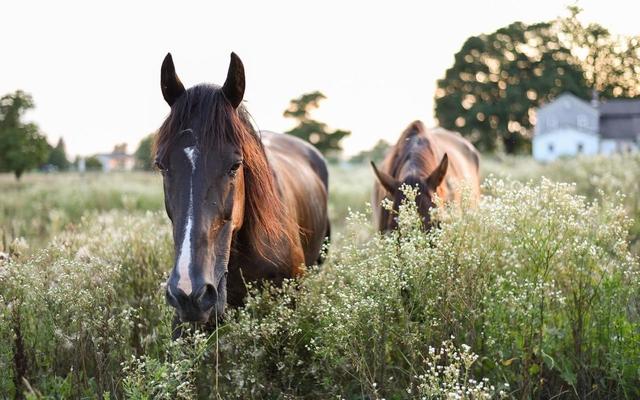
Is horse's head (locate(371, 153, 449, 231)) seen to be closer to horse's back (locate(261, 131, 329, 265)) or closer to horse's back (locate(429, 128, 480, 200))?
horse's back (locate(261, 131, 329, 265))

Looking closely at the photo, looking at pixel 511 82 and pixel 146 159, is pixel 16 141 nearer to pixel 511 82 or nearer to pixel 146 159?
pixel 146 159

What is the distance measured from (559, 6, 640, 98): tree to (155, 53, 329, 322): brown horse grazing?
3906 centimetres

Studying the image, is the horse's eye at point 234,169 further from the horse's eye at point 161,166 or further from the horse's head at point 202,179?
the horse's eye at point 161,166

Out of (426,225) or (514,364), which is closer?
(514,364)

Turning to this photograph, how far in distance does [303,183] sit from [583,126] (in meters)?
54.9

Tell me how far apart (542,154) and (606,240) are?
52.8m

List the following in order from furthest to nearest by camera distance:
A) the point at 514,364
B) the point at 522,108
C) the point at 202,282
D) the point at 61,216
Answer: the point at 522,108 < the point at 61,216 < the point at 514,364 < the point at 202,282

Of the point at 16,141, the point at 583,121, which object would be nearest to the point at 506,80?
the point at 583,121

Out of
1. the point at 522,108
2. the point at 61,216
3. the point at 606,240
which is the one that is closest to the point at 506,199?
the point at 606,240

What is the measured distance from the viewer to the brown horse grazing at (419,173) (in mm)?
4625

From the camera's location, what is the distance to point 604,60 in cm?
4734

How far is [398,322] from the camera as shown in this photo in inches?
142

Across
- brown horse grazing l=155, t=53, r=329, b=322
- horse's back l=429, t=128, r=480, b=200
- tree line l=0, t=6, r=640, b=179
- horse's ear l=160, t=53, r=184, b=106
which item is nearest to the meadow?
brown horse grazing l=155, t=53, r=329, b=322

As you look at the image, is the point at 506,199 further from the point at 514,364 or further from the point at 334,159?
the point at 334,159
